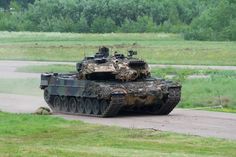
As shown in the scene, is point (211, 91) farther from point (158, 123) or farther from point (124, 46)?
point (124, 46)

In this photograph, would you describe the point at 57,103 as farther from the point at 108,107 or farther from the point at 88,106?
the point at 108,107

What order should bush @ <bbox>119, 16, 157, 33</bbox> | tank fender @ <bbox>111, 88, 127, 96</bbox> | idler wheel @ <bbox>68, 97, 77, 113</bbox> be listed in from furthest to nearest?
bush @ <bbox>119, 16, 157, 33</bbox> < idler wheel @ <bbox>68, 97, 77, 113</bbox> < tank fender @ <bbox>111, 88, 127, 96</bbox>

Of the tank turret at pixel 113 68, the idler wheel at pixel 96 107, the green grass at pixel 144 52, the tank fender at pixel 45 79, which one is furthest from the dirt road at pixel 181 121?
the green grass at pixel 144 52

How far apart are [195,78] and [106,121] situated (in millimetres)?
17024

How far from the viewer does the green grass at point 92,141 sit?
20328mm

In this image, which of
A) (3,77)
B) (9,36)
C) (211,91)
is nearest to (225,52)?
(3,77)

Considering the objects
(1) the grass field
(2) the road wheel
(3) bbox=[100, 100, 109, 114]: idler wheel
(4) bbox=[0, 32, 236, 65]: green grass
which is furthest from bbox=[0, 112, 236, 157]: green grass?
(4) bbox=[0, 32, 236, 65]: green grass

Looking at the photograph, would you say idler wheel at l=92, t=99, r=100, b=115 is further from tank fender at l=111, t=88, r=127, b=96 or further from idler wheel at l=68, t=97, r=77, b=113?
idler wheel at l=68, t=97, r=77, b=113

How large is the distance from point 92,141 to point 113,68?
31.5ft

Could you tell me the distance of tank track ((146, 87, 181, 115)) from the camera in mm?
32000

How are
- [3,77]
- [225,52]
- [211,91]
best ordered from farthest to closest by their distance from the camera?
[225,52]
[3,77]
[211,91]

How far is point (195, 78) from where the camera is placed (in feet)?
152

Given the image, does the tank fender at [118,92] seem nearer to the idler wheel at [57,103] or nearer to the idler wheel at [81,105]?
the idler wheel at [81,105]

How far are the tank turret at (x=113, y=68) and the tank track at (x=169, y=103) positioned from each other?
4.21 feet
